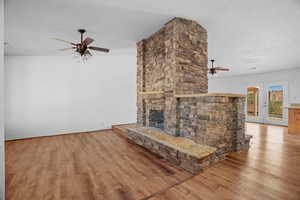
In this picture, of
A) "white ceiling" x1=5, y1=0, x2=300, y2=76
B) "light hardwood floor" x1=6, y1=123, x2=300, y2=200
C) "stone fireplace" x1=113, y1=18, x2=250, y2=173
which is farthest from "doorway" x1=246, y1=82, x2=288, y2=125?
"stone fireplace" x1=113, y1=18, x2=250, y2=173

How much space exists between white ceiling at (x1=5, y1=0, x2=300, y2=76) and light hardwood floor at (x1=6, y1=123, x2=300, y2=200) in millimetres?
2866

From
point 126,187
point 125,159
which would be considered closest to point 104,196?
point 126,187

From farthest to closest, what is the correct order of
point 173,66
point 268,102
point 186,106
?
point 268,102 → point 173,66 → point 186,106

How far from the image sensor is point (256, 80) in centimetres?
792

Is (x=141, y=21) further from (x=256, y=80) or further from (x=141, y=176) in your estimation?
(x=256, y=80)

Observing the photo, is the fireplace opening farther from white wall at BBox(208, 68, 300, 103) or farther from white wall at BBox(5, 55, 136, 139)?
white wall at BBox(208, 68, 300, 103)

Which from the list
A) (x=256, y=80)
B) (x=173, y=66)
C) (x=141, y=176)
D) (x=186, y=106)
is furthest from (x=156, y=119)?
(x=256, y=80)

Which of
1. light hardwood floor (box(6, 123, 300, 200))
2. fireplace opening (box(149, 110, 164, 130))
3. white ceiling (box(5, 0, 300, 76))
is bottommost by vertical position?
light hardwood floor (box(6, 123, 300, 200))

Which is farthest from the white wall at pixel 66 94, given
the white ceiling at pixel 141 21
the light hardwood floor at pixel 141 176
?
the light hardwood floor at pixel 141 176

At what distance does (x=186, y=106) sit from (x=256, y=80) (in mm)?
7051

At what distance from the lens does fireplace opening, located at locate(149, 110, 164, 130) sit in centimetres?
444

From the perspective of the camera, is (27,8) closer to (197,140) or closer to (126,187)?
(126,187)

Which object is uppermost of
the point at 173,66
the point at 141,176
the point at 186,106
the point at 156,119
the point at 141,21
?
the point at 141,21

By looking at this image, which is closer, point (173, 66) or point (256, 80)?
point (173, 66)
